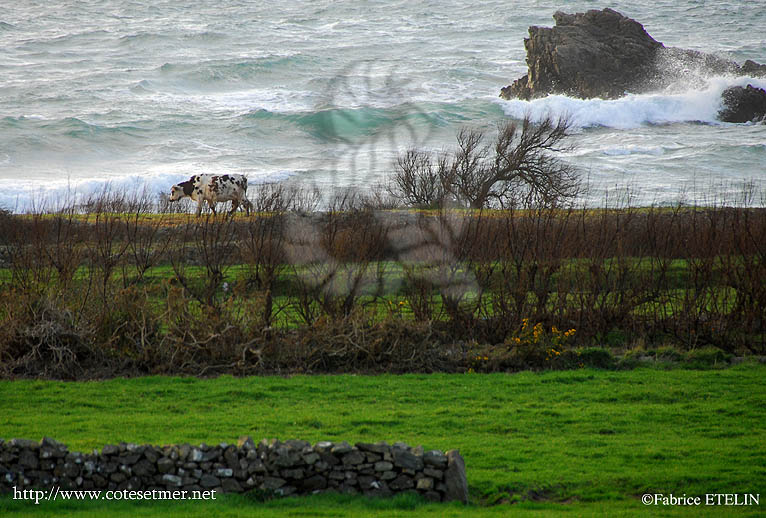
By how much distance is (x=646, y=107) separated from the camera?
7388 centimetres

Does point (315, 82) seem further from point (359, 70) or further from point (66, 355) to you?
point (66, 355)

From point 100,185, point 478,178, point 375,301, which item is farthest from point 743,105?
point 375,301

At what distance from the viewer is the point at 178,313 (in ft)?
52.8

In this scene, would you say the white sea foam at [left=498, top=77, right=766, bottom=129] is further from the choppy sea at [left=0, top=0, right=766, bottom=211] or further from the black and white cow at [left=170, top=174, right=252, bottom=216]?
the black and white cow at [left=170, top=174, right=252, bottom=216]

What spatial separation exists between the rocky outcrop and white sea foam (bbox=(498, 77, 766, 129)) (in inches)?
39.5

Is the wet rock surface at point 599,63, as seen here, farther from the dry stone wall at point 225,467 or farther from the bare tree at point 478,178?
the dry stone wall at point 225,467

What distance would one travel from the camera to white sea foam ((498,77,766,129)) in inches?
2820

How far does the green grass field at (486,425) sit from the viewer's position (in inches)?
326

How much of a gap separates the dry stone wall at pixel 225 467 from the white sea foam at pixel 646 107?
65590 millimetres

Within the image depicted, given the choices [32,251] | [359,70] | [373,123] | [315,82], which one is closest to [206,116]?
[315,82]

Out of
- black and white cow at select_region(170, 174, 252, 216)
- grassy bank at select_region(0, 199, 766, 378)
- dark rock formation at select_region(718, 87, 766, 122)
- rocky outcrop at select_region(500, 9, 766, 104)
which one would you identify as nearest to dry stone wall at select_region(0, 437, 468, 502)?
grassy bank at select_region(0, 199, 766, 378)

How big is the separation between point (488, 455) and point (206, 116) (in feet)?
210

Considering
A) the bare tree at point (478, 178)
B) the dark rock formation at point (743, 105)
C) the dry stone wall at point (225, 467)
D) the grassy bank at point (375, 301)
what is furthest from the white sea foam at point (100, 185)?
the dark rock formation at point (743, 105)

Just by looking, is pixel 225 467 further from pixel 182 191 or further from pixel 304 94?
pixel 304 94
